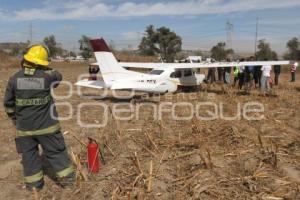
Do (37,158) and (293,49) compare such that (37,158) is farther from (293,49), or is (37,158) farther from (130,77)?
(293,49)

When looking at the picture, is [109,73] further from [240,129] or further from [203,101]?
[240,129]

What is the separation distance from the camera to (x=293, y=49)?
7850 cm

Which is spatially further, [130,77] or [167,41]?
[167,41]

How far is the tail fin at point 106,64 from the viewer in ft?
51.7

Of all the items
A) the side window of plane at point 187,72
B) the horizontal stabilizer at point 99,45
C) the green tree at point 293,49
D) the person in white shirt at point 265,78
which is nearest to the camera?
the horizontal stabilizer at point 99,45

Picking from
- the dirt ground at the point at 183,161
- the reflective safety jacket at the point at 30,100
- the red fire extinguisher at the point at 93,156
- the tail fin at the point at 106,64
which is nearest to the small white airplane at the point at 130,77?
the tail fin at the point at 106,64

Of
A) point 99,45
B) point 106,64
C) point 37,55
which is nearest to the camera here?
point 37,55

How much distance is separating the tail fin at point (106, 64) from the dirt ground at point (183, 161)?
4.46 meters

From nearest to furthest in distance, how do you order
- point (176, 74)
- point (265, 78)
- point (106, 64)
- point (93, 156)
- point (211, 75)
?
point (93, 156)
point (106, 64)
point (265, 78)
point (176, 74)
point (211, 75)

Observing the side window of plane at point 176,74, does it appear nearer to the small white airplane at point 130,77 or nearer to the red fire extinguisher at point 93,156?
the small white airplane at point 130,77

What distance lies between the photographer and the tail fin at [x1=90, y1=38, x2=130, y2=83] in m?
15.8

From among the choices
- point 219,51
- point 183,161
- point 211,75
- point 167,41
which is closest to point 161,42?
point 167,41

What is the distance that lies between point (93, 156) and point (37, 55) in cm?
188

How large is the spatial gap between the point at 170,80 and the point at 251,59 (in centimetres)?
545
